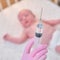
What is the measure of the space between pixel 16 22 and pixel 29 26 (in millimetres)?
95

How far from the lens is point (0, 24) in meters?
1.33

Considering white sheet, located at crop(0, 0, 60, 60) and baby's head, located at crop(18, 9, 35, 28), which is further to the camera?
baby's head, located at crop(18, 9, 35, 28)

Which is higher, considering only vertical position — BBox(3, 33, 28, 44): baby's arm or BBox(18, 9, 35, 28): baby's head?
BBox(18, 9, 35, 28): baby's head

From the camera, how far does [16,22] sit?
1.33 metres

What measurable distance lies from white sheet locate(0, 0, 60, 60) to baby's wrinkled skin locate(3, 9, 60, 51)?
27 mm

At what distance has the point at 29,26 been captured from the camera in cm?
128

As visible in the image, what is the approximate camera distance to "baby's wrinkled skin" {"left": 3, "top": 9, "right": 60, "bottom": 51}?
1221mm

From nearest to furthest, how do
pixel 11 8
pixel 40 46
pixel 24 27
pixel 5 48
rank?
pixel 40 46, pixel 5 48, pixel 24 27, pixel 11 8

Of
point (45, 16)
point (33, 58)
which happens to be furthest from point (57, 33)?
point (33, 58)

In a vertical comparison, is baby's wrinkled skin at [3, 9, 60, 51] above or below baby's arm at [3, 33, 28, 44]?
above

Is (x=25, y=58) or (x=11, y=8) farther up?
(x=11, y=8)

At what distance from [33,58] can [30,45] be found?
57 mm

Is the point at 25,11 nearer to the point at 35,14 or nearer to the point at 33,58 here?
the point at 35,14

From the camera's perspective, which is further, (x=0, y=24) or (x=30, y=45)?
(x=0, y=24)
